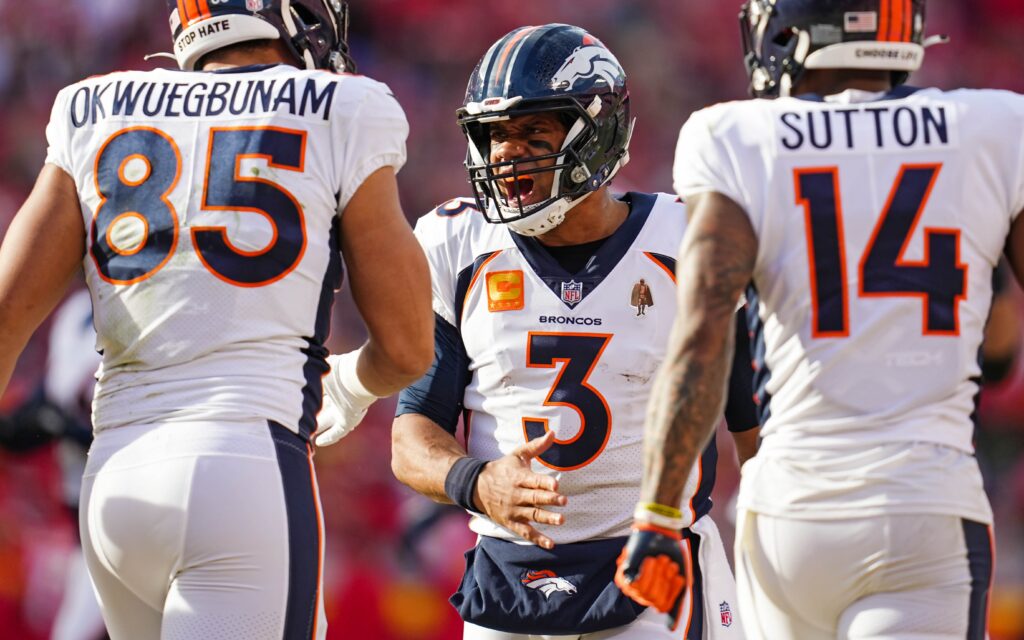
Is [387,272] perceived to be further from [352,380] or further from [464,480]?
[464,480]

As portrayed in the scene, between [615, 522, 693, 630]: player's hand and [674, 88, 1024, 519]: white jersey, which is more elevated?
[674, 88, 1024, 519]: white jersey

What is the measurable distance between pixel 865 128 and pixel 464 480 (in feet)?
4.12

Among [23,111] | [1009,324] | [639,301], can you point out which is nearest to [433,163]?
[23,111]

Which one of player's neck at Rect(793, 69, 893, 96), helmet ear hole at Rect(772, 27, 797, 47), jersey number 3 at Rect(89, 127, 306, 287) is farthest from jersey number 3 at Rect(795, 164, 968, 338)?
jersey number 3 at Rect(89, 127, 306, 287)

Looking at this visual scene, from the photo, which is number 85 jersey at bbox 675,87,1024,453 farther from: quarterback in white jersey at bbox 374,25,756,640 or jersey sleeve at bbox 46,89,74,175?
jersey sleeve at bbox 46,89,74,175

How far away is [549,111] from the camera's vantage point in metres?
3.64

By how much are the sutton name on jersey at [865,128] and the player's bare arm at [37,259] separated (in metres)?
1.43

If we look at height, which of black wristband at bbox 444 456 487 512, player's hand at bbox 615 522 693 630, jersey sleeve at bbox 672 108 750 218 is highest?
jersey sleeve at bbox 672 108 750 218

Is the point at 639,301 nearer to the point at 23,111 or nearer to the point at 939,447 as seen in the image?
the point at 939,447

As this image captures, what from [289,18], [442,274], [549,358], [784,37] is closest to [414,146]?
[442,274]

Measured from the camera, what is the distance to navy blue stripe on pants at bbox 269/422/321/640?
2.73 meters

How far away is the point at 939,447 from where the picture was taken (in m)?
2.59

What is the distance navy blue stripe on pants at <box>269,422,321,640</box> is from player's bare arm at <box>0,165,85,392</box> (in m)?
0.56

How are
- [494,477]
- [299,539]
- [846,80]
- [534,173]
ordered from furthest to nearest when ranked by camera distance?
[534,173], [494,477], [846,80], [299,539]
